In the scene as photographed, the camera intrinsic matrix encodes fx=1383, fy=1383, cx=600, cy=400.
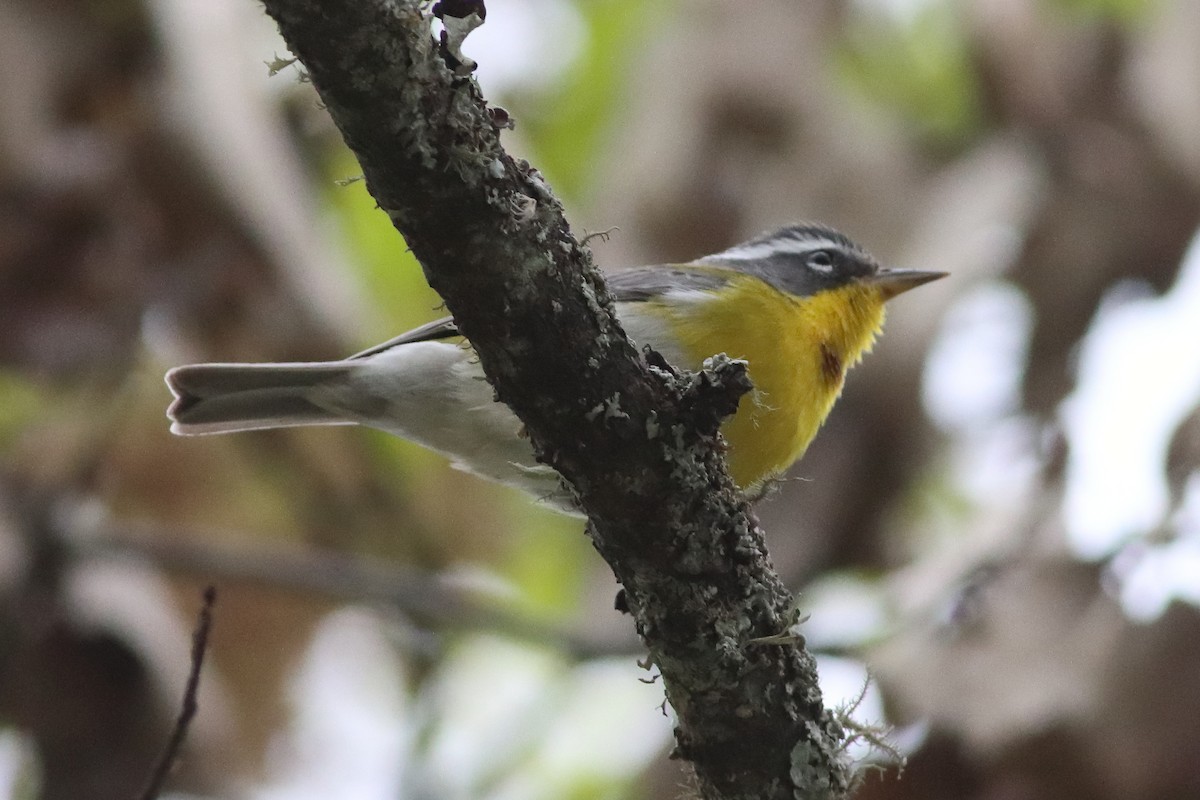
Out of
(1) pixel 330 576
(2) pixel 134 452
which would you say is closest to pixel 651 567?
(1) pixel 330 576

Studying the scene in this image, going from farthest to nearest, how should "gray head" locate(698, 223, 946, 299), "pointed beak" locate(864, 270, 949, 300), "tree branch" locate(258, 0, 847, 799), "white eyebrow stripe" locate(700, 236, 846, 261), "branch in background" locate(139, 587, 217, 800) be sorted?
"white eyebrow stripe" locate(700, 236, 846, 261), "gray head" locate(698, 223, 946, 299), "pointed beak" locate(864, 270, 949, 300), "branch in background" locate(139, 587, 217, 800), "tree branch" locate(258, 0, 847, 799)

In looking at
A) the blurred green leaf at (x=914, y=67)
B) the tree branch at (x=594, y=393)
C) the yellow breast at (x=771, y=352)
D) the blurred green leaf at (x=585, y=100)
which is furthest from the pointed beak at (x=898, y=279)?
the tree branch at (x=594, y=393)

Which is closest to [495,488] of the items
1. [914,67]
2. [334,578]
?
[334,578]

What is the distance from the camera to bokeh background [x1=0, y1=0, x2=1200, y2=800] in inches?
161

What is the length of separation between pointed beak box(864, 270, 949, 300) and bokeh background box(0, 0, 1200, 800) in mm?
67

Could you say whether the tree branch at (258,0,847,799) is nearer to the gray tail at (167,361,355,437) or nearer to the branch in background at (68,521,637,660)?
the gray tail at (167,361,355,437)

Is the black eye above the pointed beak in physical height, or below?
above

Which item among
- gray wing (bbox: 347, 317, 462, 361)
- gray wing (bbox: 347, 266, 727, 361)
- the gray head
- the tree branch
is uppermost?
the gray head

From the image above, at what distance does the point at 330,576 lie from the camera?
5.36 meters

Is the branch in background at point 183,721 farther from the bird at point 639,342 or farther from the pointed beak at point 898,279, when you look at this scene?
the pointed beak at point 898,279

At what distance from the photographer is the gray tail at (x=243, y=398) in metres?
5.04

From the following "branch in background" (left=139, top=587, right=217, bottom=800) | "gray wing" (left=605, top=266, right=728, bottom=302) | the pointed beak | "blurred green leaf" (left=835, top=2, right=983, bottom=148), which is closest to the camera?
"branch in background" (left=139, top=587, right=217, bottom=800)

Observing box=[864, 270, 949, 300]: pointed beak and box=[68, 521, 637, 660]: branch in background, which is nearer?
box=[68, 521, 637, 660]: branch in background

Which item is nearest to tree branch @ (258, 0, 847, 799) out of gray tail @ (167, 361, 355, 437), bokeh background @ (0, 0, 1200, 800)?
bokeh background @ (0, 0, 1200, 800)
